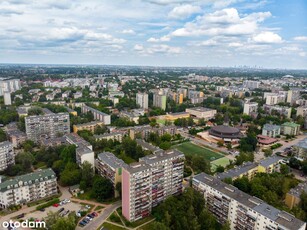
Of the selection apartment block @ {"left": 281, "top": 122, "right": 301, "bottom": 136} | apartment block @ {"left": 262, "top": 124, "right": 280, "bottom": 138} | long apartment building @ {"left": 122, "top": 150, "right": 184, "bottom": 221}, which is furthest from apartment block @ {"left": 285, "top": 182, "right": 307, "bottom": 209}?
apartment block @ {"left": 281, "top": 122, "right": 301, "bottom": 136}

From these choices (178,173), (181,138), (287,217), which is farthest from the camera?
(181,138)

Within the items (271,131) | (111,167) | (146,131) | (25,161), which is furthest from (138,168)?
(271,131)

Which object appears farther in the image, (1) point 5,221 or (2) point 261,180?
(2) point 261,180

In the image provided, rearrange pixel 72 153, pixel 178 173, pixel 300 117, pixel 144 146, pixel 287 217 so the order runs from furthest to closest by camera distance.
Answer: pixel 300 117
pixel 144 146
pixel 72 153
pixel 178 173
pixel 287 217

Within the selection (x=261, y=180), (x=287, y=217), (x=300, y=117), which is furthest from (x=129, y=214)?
(x=300, y=117)

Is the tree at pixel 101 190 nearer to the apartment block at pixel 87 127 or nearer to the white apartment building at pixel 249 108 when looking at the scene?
the apartment block at pixel 87 127

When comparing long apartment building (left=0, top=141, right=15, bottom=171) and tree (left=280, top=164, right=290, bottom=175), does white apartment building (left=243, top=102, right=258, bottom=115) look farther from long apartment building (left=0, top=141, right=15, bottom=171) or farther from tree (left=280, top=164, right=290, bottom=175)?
long apartment building (left=0, top=141, right=15, bottom=171)

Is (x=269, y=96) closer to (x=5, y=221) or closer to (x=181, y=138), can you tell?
(x=181, y=138)
